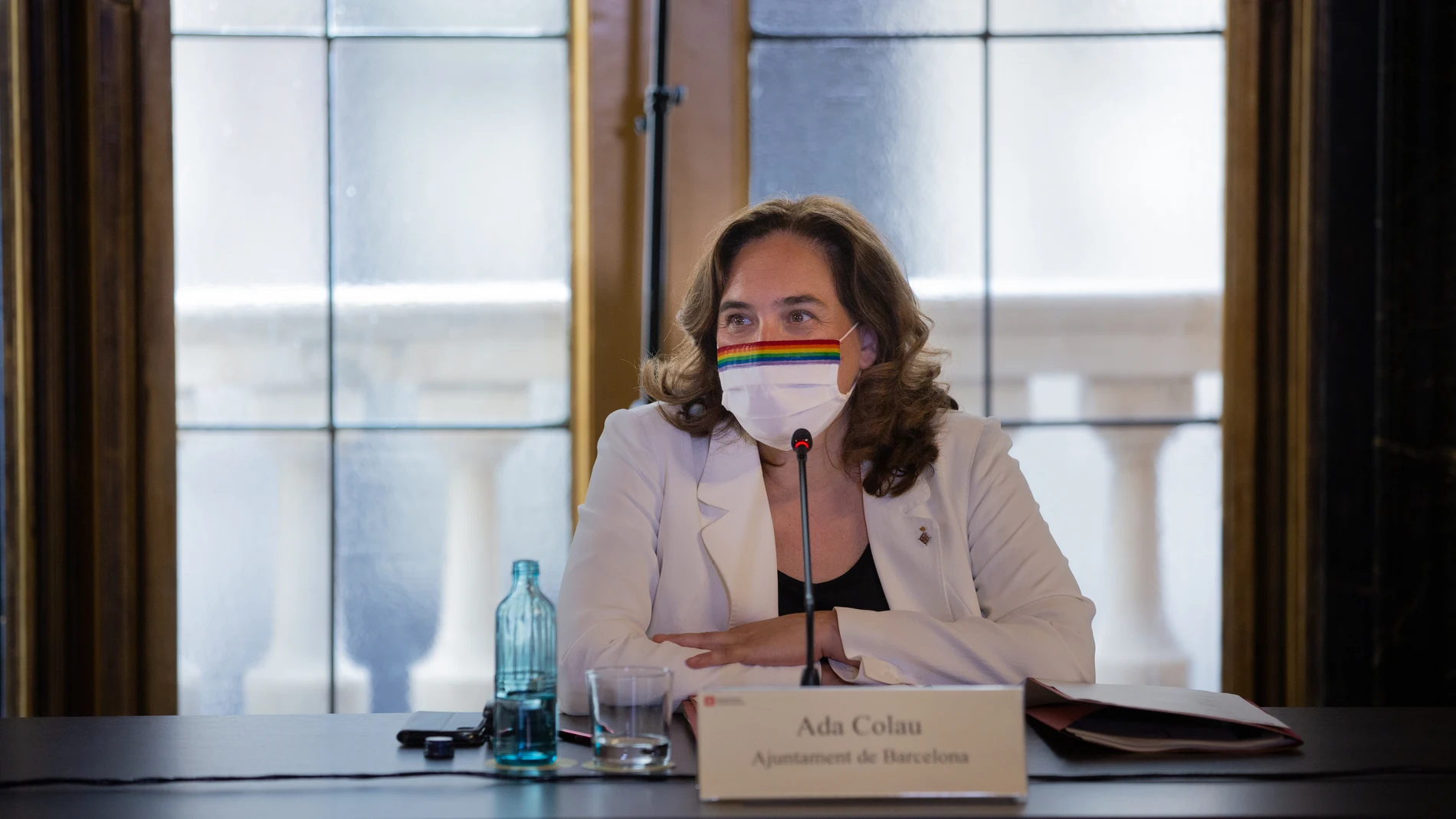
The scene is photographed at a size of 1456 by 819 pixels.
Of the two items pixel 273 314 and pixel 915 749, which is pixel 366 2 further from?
pixel 915 749

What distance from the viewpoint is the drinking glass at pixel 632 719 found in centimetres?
108

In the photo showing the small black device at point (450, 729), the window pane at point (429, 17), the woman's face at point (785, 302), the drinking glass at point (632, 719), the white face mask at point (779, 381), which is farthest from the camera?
the window pane at point (429, 17)

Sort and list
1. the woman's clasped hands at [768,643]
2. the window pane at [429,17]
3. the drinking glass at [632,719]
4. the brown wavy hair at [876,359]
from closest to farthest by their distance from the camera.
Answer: the drinking glass at [632,719] < the woman's clasped hands at [768,643] < the brown wavy hair at [876,359] < the window pane at [429,17]

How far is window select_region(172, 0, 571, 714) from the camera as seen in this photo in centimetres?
223

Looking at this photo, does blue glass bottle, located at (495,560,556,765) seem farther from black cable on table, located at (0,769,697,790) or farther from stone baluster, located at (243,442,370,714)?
stone baluster, located at (243,442,370,714)

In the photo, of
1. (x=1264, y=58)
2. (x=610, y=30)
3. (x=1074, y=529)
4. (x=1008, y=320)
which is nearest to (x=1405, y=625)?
(x=1074, y=529)

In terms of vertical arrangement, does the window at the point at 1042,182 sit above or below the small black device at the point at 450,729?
above

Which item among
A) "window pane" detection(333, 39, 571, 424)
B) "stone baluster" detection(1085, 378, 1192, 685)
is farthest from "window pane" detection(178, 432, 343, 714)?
"stone baluster" detection(1085, 378, 1192, 685)

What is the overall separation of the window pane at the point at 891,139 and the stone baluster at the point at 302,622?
3.26 feet

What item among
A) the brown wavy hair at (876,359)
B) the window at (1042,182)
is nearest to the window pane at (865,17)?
the window at (1042,182)

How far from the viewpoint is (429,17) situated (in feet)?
7.30

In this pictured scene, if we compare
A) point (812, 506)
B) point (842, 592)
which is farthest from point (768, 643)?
point (812, 506)

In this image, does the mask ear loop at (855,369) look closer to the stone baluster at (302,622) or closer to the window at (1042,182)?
the window at (1042,182)

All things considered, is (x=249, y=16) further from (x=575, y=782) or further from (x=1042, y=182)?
(x=575, y=782)
